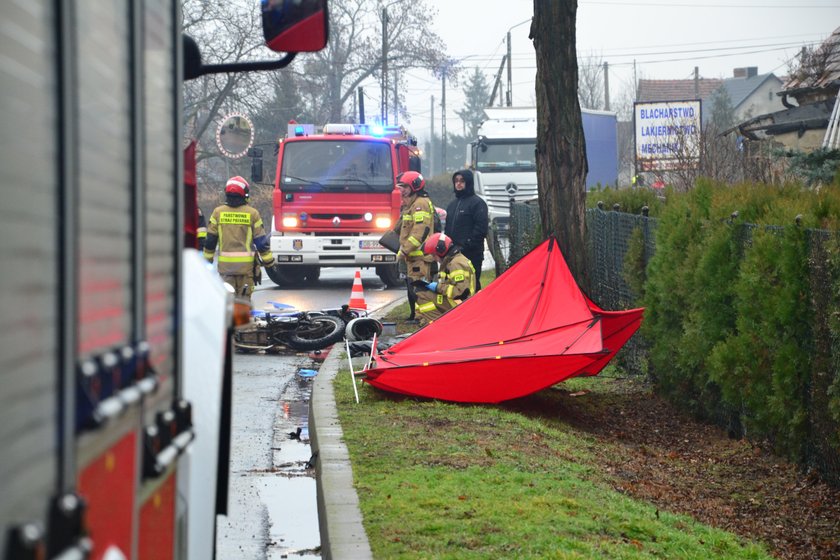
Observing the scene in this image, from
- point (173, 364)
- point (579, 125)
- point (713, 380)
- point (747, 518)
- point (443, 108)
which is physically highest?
point (443, 108)

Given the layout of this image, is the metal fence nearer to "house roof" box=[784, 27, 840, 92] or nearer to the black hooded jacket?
the black hooded jacket

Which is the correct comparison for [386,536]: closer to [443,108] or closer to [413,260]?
[413,260]

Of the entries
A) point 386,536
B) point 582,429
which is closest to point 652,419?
point 582,429

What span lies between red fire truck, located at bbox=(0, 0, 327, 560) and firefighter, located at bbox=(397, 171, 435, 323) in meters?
12.2

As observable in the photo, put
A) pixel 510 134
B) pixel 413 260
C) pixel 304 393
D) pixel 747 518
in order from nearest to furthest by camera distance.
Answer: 1. pixel 747 518
2. pixel 304 393
3. pixel 413 260
4. pixel 510 134

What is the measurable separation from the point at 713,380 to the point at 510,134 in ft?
92.1

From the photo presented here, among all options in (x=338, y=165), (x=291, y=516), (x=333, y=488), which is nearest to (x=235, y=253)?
(x=291, y=516)

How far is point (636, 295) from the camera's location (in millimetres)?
11562

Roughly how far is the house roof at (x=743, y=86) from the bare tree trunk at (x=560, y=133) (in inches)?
3635

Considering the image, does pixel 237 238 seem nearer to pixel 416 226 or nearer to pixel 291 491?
pixel 416 226

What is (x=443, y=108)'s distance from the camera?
381 ft

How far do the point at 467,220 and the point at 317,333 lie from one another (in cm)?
302

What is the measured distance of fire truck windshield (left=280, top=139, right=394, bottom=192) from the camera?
22812 millimetres

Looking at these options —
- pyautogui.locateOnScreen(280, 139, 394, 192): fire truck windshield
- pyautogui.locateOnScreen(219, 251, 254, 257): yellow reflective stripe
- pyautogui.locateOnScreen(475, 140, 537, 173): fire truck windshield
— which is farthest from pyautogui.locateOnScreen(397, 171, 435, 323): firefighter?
pyautogui.locateOnScreen(475, 140, 537, 173): fire truck windshield
